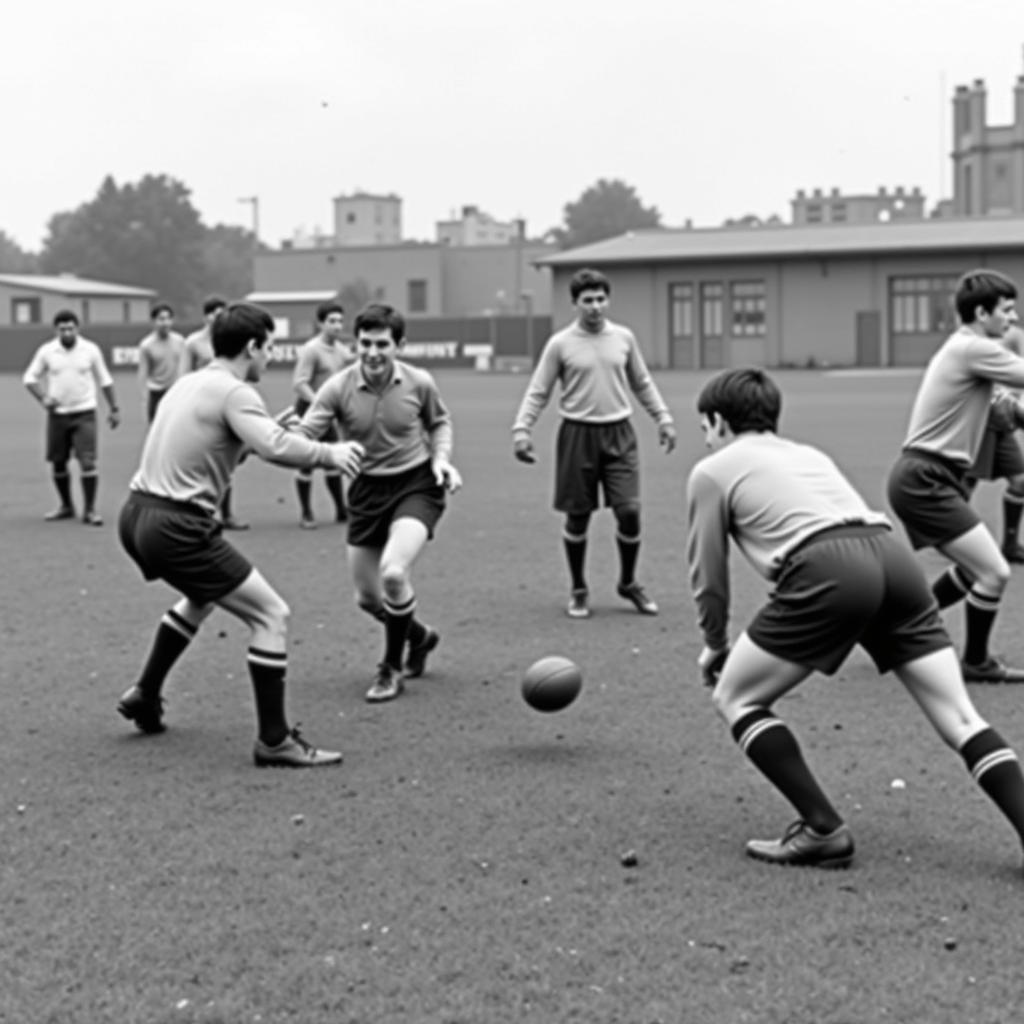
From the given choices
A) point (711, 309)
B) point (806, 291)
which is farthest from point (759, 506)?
point (711, 309)

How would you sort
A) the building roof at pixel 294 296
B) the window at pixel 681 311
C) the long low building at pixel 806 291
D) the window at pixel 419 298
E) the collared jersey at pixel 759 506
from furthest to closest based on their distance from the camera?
the window at pixel 419 298 → the building roof at pixel 294 296 → the window at pixel 681 311 → the long low building at pixel 806 291 → the collared jersey at pixel 759 506

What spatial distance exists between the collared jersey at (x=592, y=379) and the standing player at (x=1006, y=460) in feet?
7.20

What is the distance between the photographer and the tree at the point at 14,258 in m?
173

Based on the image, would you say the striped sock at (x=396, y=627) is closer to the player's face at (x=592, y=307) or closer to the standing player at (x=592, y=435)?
the standing player at (x=592, y=435)

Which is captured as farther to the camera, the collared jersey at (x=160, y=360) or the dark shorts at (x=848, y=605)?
the collared jersey at (x=160, y=360)

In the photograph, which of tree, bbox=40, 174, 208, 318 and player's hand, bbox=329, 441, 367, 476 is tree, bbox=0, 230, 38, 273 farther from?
player's hand, bbox=329, 441, 367, 476

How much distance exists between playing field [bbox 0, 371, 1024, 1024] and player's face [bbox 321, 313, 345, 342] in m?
5.68

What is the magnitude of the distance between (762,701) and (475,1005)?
5.57 feet

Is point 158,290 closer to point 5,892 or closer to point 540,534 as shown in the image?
point 540,534

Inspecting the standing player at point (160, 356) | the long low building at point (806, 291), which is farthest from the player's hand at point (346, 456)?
the long low building at point (806, 291)

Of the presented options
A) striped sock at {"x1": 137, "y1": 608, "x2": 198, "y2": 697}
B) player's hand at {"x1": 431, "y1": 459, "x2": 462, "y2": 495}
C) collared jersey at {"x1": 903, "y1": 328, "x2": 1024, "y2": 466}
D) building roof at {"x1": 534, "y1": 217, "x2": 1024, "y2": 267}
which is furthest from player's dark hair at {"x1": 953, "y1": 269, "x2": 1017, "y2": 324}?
building roof at {"x1": 534, "y1": 217, "x2": 1024, "y2": 267}

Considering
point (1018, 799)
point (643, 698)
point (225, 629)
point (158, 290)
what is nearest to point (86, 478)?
point (225, 629)

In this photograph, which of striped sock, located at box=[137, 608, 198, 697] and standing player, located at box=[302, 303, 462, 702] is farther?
standing player, located at box=[302, 303, 462, 702]

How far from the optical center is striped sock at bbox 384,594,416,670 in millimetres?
9102
